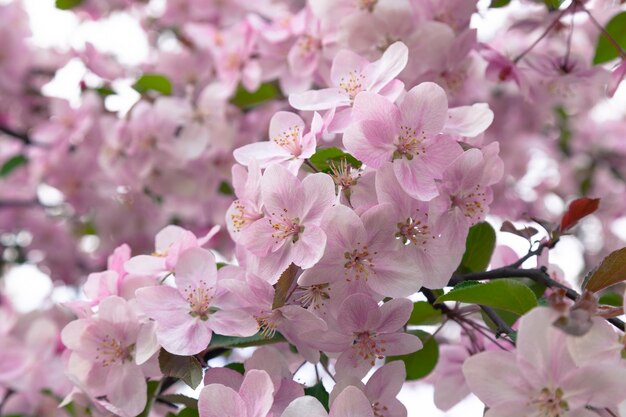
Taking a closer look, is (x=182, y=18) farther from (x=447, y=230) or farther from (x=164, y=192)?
(x=447, y=230)

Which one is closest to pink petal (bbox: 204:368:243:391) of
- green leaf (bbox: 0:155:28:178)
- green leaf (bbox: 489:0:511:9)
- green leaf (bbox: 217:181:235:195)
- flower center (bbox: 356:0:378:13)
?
flower center (bbox: 356:0:378:13)

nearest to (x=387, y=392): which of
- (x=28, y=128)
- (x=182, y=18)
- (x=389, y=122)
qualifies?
(x=389, y=122)

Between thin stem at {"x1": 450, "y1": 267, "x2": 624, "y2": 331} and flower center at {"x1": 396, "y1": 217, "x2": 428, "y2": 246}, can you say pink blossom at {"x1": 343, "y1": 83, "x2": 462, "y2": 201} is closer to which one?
flower center at {"x1": 396, "y1": 217, "x2": 428, "y2": 246}

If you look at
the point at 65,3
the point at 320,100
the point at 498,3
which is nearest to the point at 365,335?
the point at 320,100

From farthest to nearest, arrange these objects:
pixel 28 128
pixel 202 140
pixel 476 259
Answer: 1. pixel 28 128
2. pixel 202 140
3. pixel 476 259

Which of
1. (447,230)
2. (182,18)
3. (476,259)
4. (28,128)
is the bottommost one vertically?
(28,128)

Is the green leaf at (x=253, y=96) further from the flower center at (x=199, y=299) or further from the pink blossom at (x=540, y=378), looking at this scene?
the pink blossom at (x=540, y=378)
